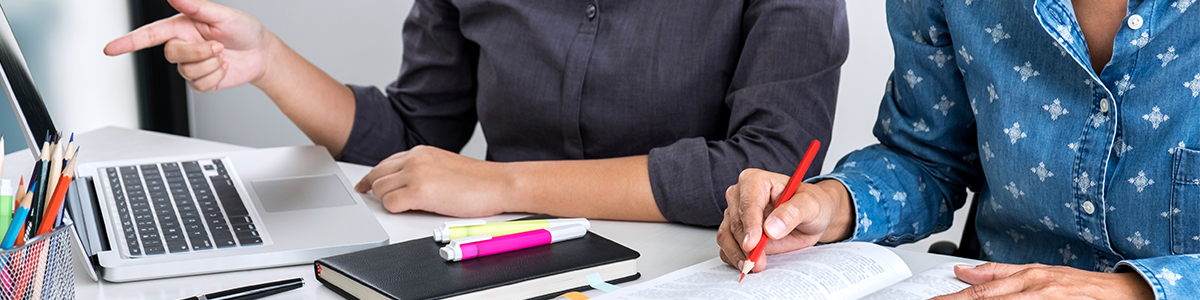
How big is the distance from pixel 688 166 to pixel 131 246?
1.63ft

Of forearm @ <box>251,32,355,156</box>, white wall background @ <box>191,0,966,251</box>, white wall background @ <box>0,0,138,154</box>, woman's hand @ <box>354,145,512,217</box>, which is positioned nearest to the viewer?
woman's hand @ <box>354,145,512,217</box>

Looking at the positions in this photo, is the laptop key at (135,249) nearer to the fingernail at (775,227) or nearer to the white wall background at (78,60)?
the fingernail at (775,227)

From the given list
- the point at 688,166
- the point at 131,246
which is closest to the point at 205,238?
the point at 131,246

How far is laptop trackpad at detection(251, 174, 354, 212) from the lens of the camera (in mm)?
857

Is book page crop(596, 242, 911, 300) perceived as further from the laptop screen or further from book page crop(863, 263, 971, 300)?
the laptop screen

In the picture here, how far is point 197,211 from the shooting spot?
81 cm

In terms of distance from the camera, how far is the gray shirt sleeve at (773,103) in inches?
34.7

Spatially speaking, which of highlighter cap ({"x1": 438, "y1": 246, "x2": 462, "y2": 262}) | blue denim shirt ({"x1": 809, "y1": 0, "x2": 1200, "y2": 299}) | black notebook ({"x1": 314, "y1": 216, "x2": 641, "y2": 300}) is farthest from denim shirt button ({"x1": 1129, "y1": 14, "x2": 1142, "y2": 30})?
highlighter cap ({"x1": 438, "y1": 246, "x2": 462, "y2": 262})

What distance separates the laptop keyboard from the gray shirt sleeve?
1.28 ft

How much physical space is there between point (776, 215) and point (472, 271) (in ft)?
0.74

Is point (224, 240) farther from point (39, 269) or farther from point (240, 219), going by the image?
point (39, 269)

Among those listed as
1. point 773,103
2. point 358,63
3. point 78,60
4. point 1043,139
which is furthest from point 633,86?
point 78,60

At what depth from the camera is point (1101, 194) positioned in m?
0.70

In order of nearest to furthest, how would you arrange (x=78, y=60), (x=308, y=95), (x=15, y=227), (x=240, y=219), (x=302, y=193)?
(x=15, y=227) < (x=240, y=219) < (x=302, y=193) < (x=308, y=95) < (x=78, y=60)
